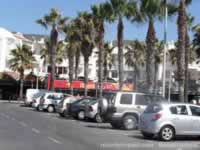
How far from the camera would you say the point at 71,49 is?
189 ft

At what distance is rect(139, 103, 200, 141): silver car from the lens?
19047 millimetres

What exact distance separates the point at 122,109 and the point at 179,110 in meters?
5.25

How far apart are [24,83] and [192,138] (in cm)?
6646

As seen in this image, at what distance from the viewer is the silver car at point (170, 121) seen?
62.5 ft

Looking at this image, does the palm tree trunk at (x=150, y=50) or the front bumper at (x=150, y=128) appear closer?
the front bumper at (x=150, y=128)

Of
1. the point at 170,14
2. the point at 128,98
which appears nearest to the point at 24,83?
the point at 170,14

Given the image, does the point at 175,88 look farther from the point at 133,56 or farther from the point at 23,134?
the point at 23,134

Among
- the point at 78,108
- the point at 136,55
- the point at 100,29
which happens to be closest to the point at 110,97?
the point at 78,108

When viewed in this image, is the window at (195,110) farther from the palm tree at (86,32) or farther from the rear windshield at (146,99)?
the palm tree at (86,32)

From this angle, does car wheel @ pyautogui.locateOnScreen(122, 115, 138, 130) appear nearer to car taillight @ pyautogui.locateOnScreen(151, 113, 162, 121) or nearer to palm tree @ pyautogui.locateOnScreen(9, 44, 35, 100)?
car taillight @ pyautogui.locateOnScreen(151, 113, 162, 121)

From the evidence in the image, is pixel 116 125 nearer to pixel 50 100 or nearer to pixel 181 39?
pixel 181 39

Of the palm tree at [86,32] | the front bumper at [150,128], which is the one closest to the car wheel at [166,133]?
the front bumper at [150,128]

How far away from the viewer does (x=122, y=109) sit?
24422mm

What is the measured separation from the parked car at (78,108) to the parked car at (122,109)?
793 centimetres
